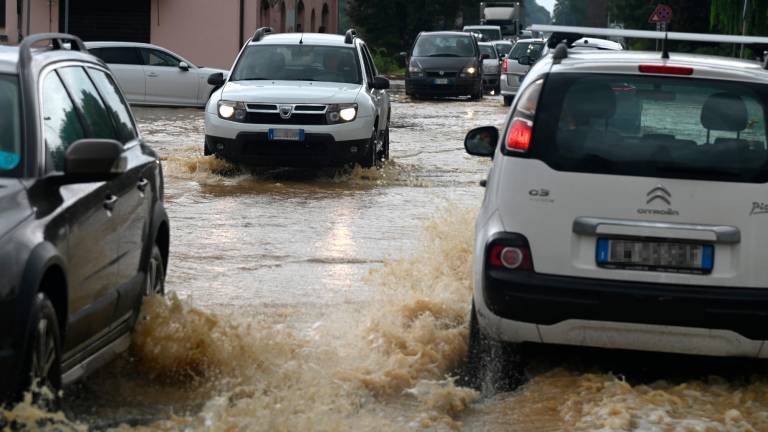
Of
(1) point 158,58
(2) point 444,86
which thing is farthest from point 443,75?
(1) point 158,58

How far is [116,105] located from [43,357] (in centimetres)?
237

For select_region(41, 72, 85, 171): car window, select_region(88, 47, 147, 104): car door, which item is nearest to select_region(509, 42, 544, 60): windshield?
select_region(88, 47, 147, 104): car door

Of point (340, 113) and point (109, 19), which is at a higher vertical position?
point (340, 113)

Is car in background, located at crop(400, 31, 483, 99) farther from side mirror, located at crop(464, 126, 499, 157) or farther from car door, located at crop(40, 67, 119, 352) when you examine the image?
car door, located at crop(40, 67, 119, 352)

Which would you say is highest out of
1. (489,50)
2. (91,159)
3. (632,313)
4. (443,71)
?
(91,159)

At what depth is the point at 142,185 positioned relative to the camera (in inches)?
271

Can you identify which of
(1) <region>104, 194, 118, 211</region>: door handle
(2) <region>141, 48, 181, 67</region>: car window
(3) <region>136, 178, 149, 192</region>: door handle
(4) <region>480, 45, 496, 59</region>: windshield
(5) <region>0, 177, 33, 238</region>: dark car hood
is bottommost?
(4) <region>480, 45, 496, 59</region>: windshield

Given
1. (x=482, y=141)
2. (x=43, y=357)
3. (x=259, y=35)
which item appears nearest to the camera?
(x=43, y=357)

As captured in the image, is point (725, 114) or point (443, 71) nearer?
point (725, 114)

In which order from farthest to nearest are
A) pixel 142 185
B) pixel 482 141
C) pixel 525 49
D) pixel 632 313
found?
pixel 525 49 < pixel 482 141 < pixel 142 185 < pixel 632 313

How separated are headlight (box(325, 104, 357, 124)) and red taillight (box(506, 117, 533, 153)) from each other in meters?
9.74

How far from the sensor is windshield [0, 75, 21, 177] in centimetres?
558

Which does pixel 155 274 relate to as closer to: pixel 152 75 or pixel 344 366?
pixel 344 366

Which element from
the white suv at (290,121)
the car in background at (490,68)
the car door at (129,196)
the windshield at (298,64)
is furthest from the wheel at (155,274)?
the car in background at (490,68)
